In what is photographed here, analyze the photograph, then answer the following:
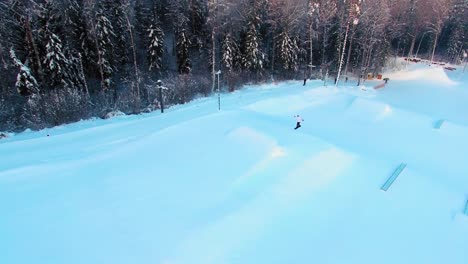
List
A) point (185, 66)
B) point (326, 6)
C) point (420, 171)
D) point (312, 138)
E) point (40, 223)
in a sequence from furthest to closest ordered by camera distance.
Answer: point (326, 6) < point (185, 66) < point (312, 138) < point (420, 171) < point (40, 223)

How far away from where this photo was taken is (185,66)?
28.1m

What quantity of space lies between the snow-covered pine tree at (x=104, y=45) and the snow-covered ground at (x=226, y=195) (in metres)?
7.87

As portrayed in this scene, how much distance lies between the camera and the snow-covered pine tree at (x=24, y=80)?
18.4 meters

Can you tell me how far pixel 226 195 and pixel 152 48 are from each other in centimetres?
2052

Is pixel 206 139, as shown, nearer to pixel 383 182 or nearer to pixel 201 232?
pixel 201 232

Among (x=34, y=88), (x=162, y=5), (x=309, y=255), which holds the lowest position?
(x=309, y=255)

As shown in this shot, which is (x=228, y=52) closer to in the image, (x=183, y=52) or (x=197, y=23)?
(x=183, y=52)

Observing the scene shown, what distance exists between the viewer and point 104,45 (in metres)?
23.8

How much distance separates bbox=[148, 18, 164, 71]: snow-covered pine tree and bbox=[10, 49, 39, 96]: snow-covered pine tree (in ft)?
33.6

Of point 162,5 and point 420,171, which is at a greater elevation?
point 162,5

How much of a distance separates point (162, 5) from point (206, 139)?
24047 mm

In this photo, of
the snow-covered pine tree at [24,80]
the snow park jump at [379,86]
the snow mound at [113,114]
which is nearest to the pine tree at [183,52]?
the snow mound at [113,114]

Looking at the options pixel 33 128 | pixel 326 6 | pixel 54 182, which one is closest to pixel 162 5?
pixel 326 6

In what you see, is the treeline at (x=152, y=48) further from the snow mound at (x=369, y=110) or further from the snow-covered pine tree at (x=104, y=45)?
the snow mound at (x=369, y=110)
